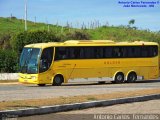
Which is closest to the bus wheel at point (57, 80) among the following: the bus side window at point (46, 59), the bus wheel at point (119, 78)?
the bus side window at point (46, 59)

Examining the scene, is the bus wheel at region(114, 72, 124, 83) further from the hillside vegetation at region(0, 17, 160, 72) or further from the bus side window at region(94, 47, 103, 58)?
the hillside vegetation at region(0, 17, 160, 72)

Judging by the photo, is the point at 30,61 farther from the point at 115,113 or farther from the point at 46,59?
the point at 115,113

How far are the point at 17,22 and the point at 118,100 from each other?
53776 millimetres

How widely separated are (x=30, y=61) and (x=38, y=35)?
1138cm

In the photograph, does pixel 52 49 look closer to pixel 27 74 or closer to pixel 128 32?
pixel 27 74

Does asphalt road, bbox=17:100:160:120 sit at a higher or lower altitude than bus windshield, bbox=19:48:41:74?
lower

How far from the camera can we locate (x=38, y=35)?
42594 millimetres

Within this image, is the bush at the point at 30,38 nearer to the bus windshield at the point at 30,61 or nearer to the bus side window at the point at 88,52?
the bus side window at the point at 88,52

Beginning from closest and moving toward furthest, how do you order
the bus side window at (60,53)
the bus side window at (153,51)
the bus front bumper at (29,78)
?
the bus front bumper at (29,78) < the bus side window at (60,53) < the bus side window at (153,51)

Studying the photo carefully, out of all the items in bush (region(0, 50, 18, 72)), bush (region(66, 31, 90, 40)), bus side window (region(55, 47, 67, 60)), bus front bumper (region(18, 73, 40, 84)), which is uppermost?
bush (region(66, 31, 90, 40))

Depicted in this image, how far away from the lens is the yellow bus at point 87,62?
3128 cm

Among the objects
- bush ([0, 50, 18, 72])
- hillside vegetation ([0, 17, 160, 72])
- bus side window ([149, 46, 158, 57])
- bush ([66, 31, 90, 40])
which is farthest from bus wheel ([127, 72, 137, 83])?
bush ([66, 31, 90, 40])

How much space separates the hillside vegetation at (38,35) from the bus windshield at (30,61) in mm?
8814

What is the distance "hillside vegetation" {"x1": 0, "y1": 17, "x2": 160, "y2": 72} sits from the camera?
4138 centimetres
